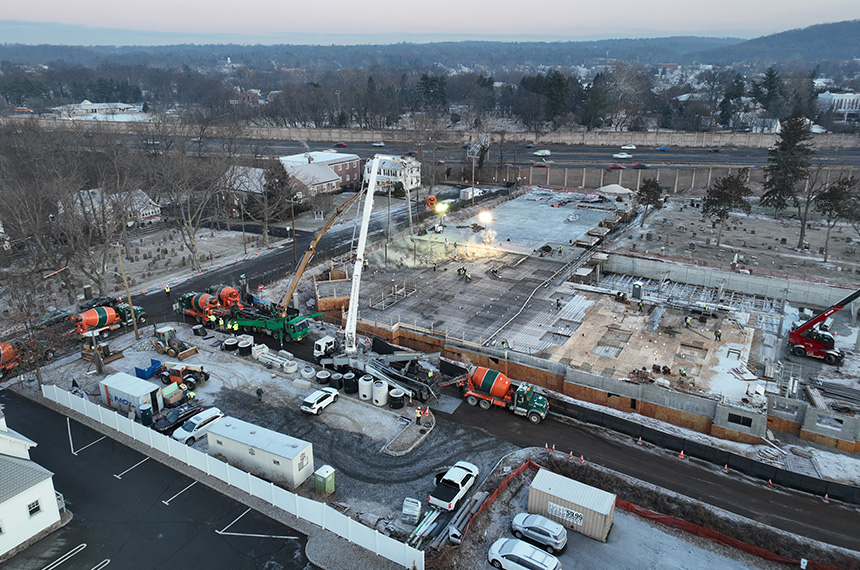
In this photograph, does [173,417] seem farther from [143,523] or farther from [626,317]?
[626,317]

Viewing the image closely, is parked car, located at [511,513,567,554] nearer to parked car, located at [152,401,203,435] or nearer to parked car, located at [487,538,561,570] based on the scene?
parked car, located at [487,538,561,570]

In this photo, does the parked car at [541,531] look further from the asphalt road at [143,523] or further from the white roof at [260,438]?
the white roof at [260,438]

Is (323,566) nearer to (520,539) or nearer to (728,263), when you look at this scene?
(520,539)

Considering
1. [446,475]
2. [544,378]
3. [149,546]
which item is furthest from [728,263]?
[149,546]

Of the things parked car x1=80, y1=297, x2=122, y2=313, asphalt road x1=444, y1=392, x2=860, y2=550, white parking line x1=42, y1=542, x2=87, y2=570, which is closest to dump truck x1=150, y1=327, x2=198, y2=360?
parked car x1=80, y1=297, x2=122, y2=313

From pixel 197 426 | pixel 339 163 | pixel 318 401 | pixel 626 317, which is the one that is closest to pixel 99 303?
pixel 197 426
